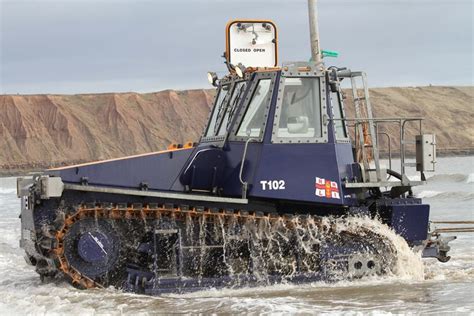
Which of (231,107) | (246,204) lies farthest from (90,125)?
(246,204)

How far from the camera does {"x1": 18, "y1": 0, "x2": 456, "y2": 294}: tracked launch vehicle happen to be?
11930 millimetres

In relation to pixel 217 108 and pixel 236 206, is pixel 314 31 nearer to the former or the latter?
pixel 217 108

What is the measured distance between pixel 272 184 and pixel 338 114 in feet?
5.23

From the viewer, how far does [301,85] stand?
12680 mm

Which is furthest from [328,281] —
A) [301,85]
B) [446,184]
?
[446,184]

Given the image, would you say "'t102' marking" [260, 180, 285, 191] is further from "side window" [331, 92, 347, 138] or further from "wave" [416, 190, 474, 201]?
"wave" [416, 190, 474, 201]

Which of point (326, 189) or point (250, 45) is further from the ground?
point (250, 45)

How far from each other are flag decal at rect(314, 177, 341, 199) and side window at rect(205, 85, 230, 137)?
2062 millimetres

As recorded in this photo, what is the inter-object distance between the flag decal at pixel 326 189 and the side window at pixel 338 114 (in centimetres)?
74

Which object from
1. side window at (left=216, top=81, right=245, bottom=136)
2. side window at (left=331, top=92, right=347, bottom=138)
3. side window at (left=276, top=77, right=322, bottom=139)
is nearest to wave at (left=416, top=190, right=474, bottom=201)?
side window at (left=331, top=92, right=347, bottom=138)

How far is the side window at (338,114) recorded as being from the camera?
12.8 metres

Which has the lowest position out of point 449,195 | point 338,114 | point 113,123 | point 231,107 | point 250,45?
point 449,195

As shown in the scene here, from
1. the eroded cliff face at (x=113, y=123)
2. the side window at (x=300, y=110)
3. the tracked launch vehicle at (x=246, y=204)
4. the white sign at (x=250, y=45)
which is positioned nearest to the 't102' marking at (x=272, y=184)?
the tracked launch vehicle at (x=246, y=204)

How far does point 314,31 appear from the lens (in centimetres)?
1373
